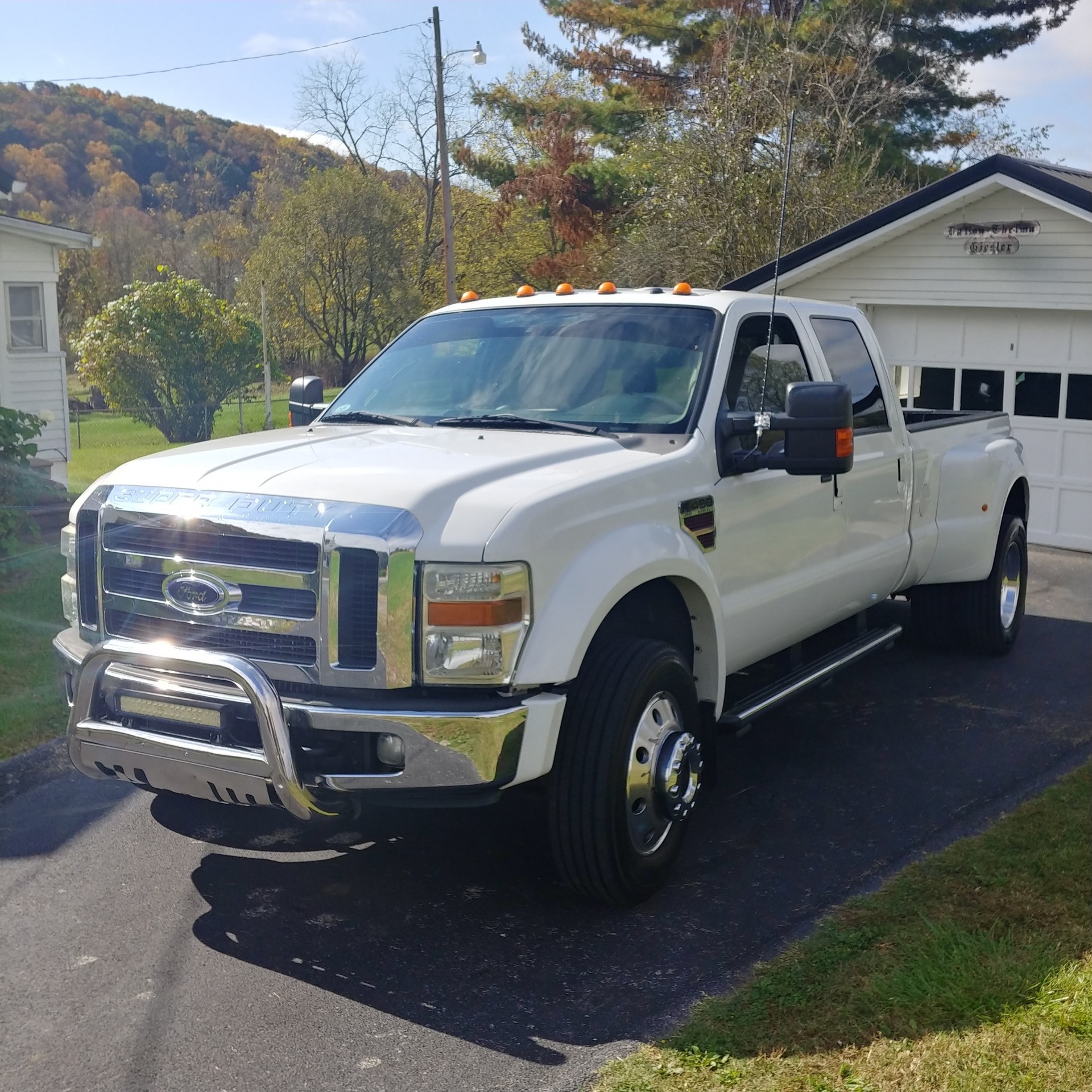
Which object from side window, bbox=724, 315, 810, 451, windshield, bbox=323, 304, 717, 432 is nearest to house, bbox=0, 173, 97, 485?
windshield, bbox=323, 304, 717, 432

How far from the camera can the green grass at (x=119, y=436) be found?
76.1 ft

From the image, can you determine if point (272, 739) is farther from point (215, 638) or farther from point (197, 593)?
point (197, 593)

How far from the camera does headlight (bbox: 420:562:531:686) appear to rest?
153 inches

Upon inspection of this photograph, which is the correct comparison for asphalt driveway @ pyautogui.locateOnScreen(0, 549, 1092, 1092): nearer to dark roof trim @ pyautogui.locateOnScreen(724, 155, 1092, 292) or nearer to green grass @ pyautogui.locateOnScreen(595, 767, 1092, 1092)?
green grass @ pyautogui.locateOnScreen(595, 767, 1092, 1092)

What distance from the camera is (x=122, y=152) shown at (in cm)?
7125

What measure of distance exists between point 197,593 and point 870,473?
351 centimetres

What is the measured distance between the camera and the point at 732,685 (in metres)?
6.68

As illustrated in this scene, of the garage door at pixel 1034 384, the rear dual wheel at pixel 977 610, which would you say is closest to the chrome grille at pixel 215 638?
the rear dual wheel at pixel 977 610

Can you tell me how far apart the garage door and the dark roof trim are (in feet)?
3.31

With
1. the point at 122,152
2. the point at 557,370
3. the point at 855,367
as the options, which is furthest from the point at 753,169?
the point at 122,152

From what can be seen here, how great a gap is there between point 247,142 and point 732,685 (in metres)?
75.2

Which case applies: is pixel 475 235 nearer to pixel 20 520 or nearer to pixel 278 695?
pixel 20 520

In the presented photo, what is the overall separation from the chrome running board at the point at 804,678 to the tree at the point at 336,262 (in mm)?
28667

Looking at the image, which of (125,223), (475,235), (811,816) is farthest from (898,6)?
(125,223)
